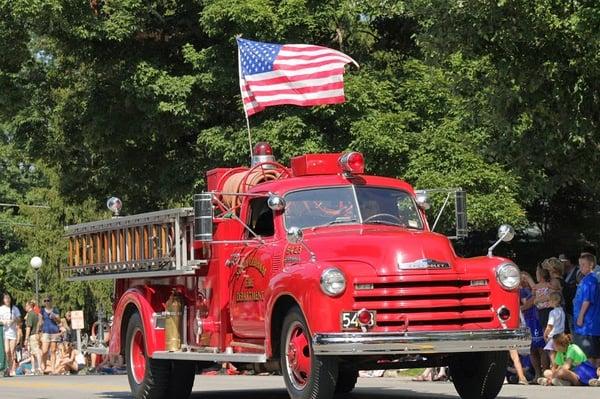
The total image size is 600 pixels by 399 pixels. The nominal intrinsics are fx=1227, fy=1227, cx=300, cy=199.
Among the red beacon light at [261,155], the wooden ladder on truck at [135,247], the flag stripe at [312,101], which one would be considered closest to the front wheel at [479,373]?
the wooden ladder on truck at [135,247]

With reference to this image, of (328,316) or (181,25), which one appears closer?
(328,316)

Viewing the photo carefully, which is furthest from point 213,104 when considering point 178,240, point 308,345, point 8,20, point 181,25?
point 308,345

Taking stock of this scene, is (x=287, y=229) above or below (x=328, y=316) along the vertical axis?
above

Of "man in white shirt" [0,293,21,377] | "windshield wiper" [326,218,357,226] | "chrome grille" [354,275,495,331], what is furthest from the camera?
"man in white shirt" [0,293,21,377]

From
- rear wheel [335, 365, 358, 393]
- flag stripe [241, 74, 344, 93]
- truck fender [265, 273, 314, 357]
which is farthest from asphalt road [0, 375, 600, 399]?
flag stripe [241, 74, 344, 93]

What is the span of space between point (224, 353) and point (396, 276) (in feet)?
9.02

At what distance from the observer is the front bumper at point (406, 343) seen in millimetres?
10781

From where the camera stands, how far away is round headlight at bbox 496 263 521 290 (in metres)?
11.5

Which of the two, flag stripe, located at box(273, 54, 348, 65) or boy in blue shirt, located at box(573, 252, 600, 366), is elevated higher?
flag stripe, located at box(273, 54, 348, 65)

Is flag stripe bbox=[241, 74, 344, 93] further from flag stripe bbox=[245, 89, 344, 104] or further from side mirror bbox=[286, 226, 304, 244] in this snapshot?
side mirror bbox=[286, 226, 304, 244]

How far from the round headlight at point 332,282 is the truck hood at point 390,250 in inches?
15.7

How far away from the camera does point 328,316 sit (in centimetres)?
1096

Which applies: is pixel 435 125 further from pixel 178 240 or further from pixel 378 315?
pixel 378 315

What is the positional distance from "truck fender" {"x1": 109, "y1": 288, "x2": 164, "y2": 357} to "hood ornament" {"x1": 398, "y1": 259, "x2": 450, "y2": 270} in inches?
163
